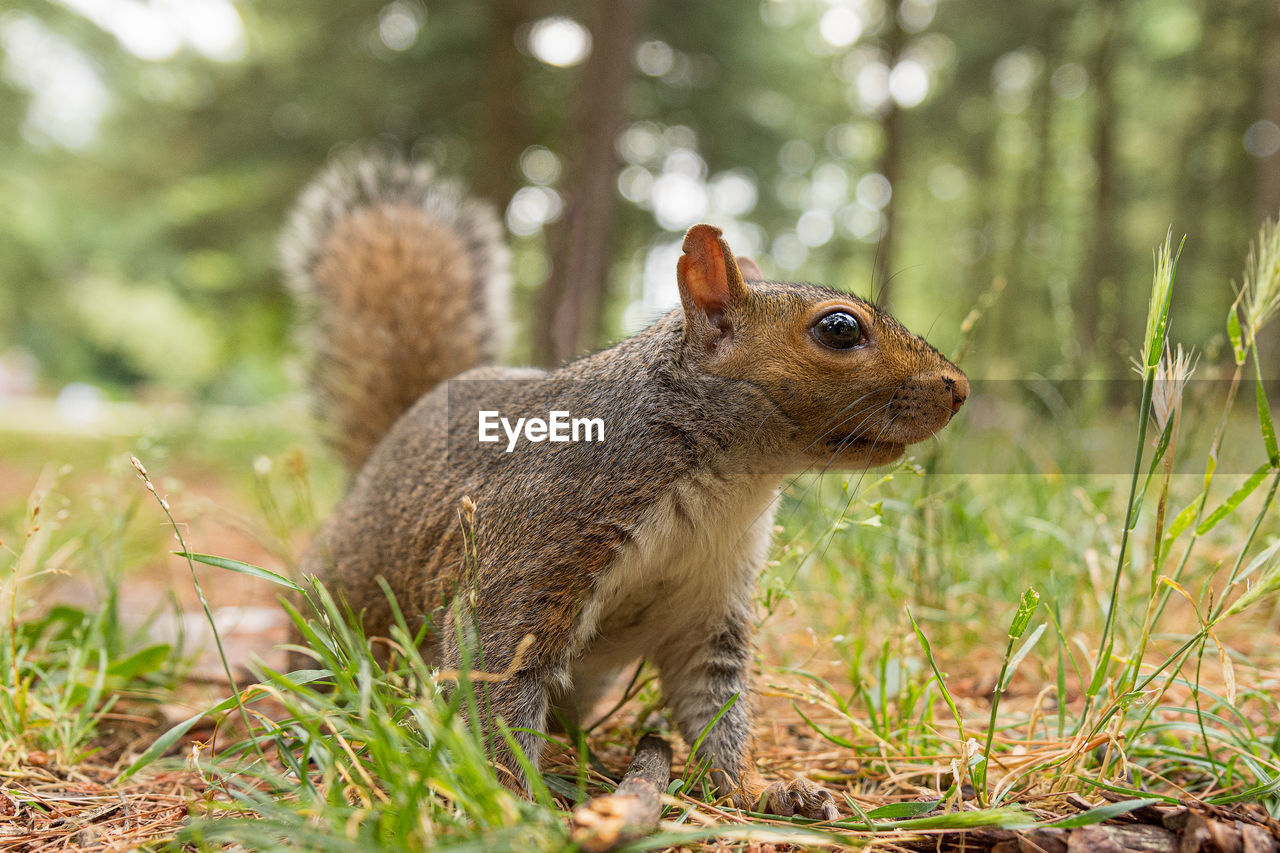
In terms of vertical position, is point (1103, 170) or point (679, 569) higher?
point (1103, 170)

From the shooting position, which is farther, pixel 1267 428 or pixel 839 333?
pixel 839 333

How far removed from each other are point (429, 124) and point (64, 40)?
15.4 feet

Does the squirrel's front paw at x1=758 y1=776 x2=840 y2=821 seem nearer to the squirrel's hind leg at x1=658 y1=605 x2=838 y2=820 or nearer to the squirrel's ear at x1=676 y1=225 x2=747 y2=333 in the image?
the squirrel's hind leg at x1=658 y1=605 x2=838 y2=820

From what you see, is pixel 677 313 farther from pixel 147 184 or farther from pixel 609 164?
pixel 147 184

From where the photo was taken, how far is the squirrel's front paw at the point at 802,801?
1.44 meters

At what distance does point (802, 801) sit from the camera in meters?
1.47

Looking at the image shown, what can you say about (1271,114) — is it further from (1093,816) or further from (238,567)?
(238,567)

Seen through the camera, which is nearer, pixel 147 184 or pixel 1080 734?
pixel 1080 734

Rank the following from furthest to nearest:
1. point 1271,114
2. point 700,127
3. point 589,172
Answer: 1. point 700,127
2. point 1271,114
3. point 589,172

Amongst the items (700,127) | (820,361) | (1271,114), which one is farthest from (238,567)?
(700,127)

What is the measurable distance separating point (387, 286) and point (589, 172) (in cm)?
243

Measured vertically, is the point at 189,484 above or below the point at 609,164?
below

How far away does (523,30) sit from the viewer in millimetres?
7805

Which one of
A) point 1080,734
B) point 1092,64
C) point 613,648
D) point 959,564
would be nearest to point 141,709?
point 613,648
